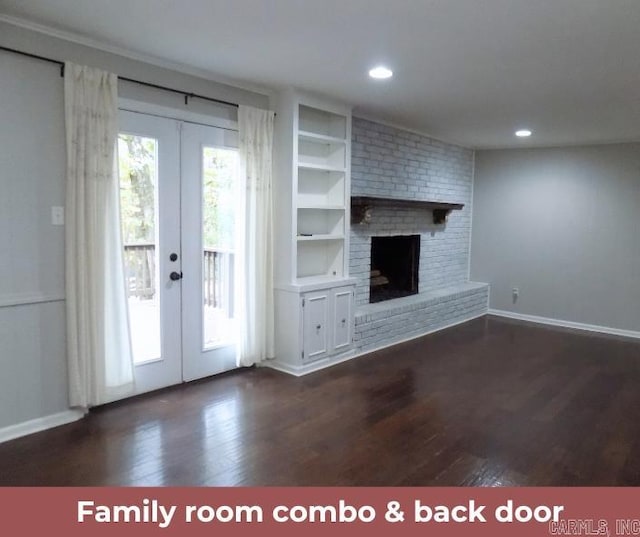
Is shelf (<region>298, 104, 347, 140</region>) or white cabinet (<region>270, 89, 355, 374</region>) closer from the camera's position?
white cabinet (<region>270, 89, 355, 374</region>)

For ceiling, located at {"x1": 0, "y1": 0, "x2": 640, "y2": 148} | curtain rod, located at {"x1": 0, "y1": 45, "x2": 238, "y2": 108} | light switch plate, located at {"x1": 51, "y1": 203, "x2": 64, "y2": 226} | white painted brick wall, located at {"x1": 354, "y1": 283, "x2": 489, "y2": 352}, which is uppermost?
ceiling, located at {"x1": 0, "y1": 0, "x2": 640, "y2": 148}

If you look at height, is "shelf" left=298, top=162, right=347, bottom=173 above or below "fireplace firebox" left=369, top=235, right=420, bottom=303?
above

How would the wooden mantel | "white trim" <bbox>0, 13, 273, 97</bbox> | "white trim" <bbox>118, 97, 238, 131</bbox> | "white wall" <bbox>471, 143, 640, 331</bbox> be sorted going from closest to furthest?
"white trim" <bbox>0, 13, 273, 97</bbox>
"white trim" <bbox>118, 97, 238, 131</bbox>
the wooden mantel
"white wall" <bbox>471, 143, 640, 331</bbox>

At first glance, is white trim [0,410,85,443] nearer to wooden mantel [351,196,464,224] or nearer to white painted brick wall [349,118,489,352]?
white painted brick wall [349,118,489,352]

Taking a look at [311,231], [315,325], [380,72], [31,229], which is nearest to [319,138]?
[311,231]

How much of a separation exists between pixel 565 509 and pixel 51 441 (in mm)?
2819

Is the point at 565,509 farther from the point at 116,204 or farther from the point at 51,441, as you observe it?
the point at 116,204

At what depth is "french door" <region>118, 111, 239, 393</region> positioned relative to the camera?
11.4 feet

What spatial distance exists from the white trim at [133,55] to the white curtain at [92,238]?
0.58 ft

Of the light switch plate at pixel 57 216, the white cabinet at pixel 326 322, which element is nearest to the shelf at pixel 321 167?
the white cabinet at pixel 326 322

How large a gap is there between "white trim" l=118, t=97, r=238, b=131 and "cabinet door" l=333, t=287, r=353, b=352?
5.90ft

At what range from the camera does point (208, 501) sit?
7.61 feet

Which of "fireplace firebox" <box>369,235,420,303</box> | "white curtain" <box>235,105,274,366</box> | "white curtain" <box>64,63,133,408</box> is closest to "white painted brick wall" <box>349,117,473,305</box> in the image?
"fireplace firebox" <box>369,235,420,303</box>

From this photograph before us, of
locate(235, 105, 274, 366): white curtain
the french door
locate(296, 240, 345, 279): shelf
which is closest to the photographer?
the french door
